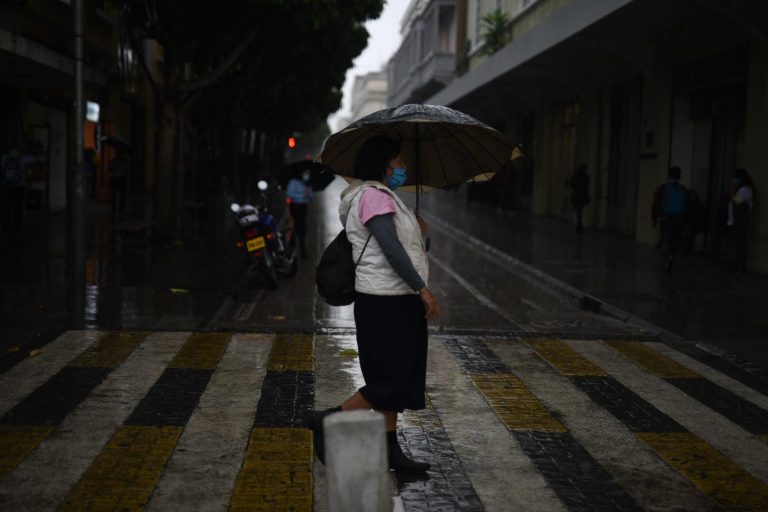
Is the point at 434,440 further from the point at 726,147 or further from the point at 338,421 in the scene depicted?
the point at 726,147

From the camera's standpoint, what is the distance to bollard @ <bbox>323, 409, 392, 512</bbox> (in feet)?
12.0

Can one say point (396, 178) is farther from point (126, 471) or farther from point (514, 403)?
point (514, 403)

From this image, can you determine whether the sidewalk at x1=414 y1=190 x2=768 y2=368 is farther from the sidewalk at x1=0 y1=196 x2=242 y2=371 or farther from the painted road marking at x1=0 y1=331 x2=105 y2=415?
the painted road marking at x1=0 y1=331 x2=105 y2=415

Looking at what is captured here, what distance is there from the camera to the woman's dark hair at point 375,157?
4984 millimetres

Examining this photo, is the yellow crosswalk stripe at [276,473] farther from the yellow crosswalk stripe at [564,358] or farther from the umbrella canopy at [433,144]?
the yellow crosswalk stripe at [564,358]

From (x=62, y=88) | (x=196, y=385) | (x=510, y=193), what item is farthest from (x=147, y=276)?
(x=510, y=193)

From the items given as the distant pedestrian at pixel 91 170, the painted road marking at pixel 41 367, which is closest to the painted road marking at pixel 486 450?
the painted road marking at pixel 41 367

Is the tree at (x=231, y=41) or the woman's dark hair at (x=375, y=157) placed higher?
the tree at (x=231, y=41)

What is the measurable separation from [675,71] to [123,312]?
13.4m

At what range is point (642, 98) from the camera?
71.4 ft

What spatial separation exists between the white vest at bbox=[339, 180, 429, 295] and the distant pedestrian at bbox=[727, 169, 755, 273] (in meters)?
11.1

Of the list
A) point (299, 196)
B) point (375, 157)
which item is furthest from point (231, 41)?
point (375, 157)

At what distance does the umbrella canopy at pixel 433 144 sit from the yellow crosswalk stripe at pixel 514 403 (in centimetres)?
161

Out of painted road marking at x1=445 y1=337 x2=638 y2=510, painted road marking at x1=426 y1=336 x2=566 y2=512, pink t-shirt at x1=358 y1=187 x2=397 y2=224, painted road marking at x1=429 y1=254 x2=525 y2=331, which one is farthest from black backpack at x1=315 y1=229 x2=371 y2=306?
painted road marking at x1=429 y1=254 x2=525 y2=331
